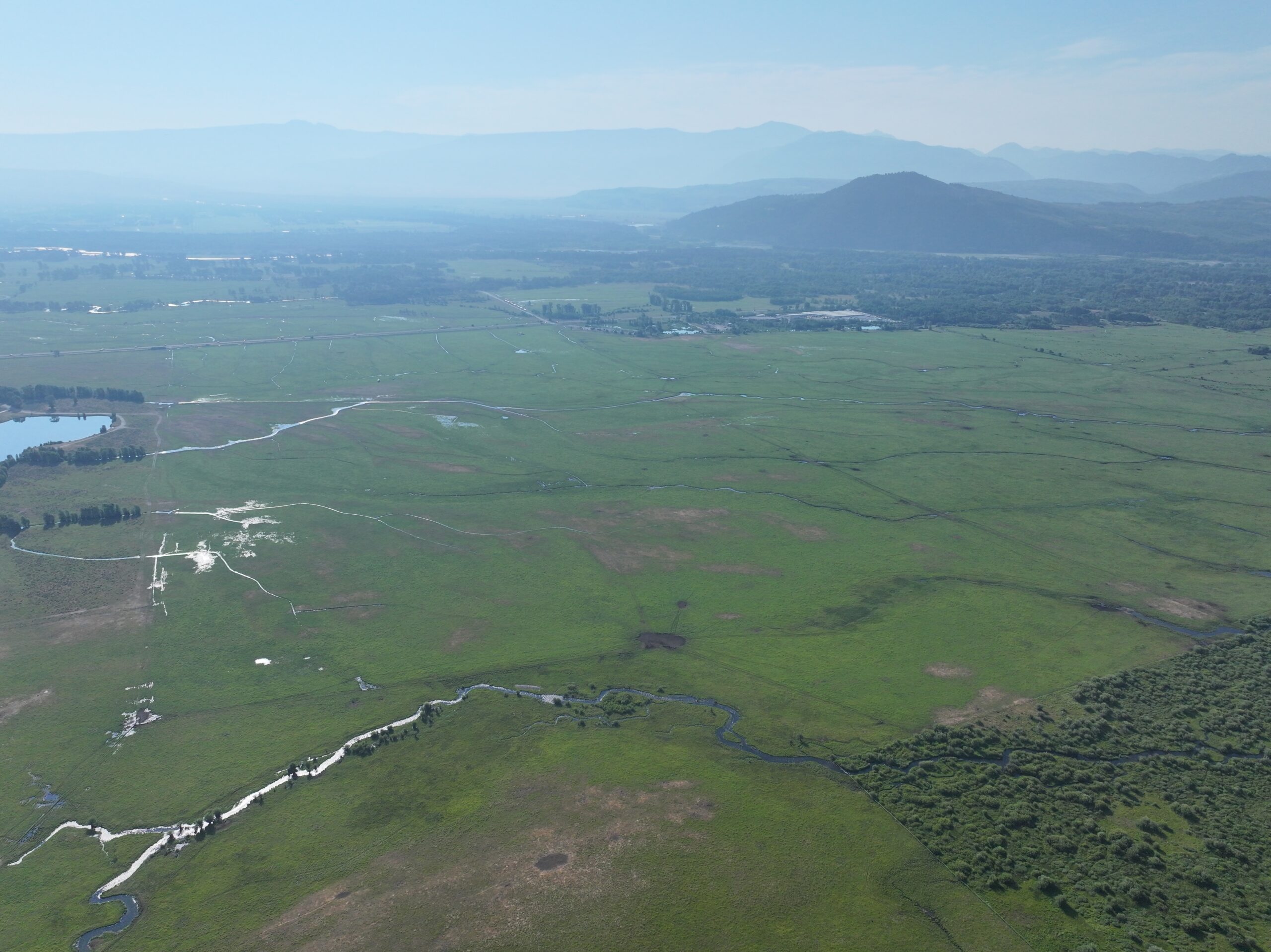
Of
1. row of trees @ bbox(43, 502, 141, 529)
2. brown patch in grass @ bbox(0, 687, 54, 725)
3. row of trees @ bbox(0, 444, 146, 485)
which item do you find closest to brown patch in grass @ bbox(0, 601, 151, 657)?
brown patch in grass @ bbox(0, 687, 54, 725)

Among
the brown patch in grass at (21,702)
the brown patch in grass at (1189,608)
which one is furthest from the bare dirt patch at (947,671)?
the brown patch in grass at (21,702)

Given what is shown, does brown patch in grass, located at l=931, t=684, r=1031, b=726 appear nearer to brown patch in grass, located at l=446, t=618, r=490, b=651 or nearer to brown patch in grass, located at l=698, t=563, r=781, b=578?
brown patch in grass, located at l=698, t=563, r=781, b=578

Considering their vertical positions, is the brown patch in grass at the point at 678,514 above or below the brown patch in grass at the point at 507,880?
above

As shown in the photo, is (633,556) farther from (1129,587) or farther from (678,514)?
(1129,587)

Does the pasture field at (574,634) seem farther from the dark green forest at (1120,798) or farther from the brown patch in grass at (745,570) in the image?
the dark green forest at (1120,798)

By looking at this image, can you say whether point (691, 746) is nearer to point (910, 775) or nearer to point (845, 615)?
point (910, 775)

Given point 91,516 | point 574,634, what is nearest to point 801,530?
point 574,634

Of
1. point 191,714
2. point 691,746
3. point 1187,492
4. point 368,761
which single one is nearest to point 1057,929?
point 691,746
